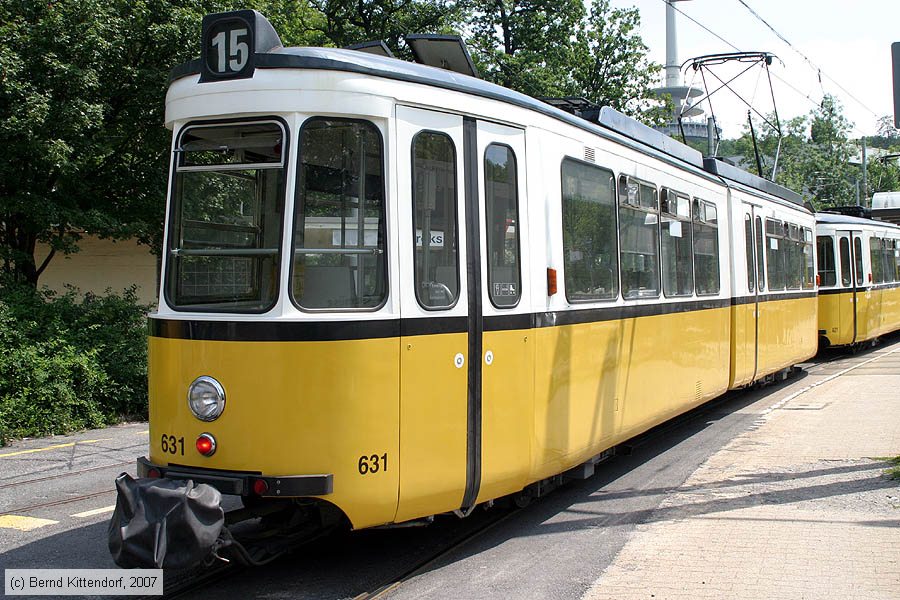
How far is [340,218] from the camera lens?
16.9 ft

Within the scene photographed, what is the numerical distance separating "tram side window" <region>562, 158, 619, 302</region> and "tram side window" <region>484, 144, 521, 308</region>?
2.36ft

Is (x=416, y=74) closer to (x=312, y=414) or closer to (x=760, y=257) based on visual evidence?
(x=312, y=414)

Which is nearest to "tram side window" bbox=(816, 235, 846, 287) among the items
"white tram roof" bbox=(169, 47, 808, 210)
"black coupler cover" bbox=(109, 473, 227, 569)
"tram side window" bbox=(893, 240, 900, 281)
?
"tram side window" bbox=(893, 240, 900, 281)

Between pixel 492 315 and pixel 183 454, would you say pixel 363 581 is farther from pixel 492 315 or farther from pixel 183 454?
pixel 492 315

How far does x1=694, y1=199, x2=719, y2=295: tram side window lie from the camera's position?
32.3 feet

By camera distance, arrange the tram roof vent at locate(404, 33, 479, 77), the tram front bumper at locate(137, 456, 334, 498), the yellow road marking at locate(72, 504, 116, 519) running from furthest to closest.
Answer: the yellow road marking at locate(72, 504, 116, 519) → the tram roof vent at locate(404, 33, 479, 77) → the tram front bumper at locate(137, 456, 334, 498)

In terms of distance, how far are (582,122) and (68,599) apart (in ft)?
16.1

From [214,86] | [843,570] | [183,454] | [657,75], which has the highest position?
[657,75]

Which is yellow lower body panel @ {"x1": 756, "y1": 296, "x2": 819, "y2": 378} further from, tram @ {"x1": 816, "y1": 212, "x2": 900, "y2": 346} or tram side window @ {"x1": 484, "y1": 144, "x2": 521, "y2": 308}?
tram side window @ {"x1": 484, "y1": 144, "x2": 521, "y2": 308}

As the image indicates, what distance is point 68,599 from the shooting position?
17.3ft

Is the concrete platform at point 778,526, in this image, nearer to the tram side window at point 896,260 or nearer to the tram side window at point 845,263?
the tram side window at point 845,263

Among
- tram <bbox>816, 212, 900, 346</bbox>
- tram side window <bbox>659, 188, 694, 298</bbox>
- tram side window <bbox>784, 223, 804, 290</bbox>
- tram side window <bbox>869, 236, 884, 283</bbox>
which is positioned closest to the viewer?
tram side window <bbox>659, 188, 694, 298</bbox>

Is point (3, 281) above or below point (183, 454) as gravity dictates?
above

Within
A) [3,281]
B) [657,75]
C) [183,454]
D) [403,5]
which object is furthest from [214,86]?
[657,75]
